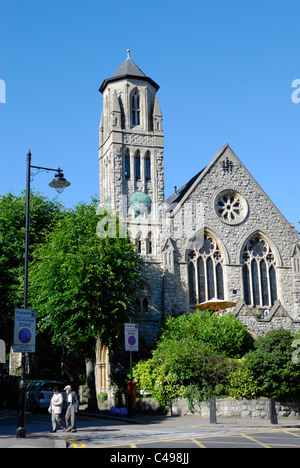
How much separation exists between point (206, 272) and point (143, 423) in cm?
1645

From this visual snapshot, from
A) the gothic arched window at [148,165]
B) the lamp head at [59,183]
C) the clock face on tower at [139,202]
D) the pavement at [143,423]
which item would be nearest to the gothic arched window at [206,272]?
the clock face on tower at [139,202]

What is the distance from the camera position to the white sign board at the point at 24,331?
15219 mm

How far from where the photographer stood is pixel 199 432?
56.2 feet

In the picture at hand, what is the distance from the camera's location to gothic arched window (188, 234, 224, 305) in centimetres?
3597

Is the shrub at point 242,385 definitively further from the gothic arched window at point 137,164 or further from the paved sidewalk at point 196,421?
the gothic arched window at point 137,164

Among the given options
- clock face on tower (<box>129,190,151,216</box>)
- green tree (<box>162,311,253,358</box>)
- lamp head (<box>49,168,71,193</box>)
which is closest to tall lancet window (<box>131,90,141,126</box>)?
clock face on tower (<box>129,190,151,216</box>)

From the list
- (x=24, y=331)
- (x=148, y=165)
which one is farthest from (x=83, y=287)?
(x=148, y=165)

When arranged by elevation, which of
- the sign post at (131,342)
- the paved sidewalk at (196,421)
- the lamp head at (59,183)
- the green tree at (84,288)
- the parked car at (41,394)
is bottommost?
the paved sidewalk at (196,421)

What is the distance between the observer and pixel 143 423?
21078mm

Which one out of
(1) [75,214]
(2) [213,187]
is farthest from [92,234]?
(2) [213,187]

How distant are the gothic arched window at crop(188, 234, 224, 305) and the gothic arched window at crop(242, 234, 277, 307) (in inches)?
69.8

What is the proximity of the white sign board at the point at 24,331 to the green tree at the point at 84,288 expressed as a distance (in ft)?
34.1

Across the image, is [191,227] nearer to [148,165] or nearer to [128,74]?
[148,165]

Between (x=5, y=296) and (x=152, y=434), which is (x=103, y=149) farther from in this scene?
(x=152, y=434)
